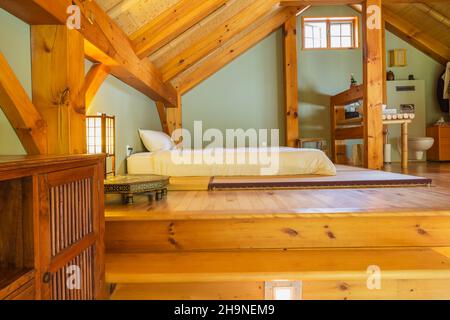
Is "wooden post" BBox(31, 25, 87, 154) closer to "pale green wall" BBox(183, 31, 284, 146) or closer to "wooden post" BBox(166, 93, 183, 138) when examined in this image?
"wooden post" BBox(166, 93, 183, 138)

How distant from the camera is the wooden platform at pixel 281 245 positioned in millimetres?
1657

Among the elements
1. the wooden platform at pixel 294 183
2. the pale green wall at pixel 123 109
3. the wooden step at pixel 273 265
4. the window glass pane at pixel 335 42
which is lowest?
the wooden step at pixel 273 265

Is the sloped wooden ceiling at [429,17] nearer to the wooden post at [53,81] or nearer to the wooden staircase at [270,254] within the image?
the wooden staircase at [270,254]

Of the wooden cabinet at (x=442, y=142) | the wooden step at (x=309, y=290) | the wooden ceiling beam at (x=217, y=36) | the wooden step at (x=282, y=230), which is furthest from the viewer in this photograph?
the wooden cabinet at (x=442, y=142)

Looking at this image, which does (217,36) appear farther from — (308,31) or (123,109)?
(308,31)

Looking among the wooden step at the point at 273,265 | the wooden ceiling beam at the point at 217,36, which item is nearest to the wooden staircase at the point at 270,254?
the wooden step at the point at 273,265

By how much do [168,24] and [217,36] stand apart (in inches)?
52.8

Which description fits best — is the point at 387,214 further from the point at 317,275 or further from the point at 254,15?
the point at 254,15

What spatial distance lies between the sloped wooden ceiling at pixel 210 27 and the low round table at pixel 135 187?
1.23 m

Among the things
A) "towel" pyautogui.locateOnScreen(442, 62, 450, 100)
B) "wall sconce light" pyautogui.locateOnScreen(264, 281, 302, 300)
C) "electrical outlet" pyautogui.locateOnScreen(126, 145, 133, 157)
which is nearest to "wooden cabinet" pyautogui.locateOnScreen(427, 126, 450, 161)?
"towel" pyautogui.locateOnScreen(442, 62, 450, 100)

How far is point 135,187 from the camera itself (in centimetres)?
227

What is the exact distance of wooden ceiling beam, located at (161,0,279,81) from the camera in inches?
163

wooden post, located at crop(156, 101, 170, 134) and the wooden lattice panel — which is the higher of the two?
wooden post, located at crop(156, 101, 170, 134)

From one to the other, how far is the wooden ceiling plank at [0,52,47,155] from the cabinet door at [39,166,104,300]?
36 centimetres
